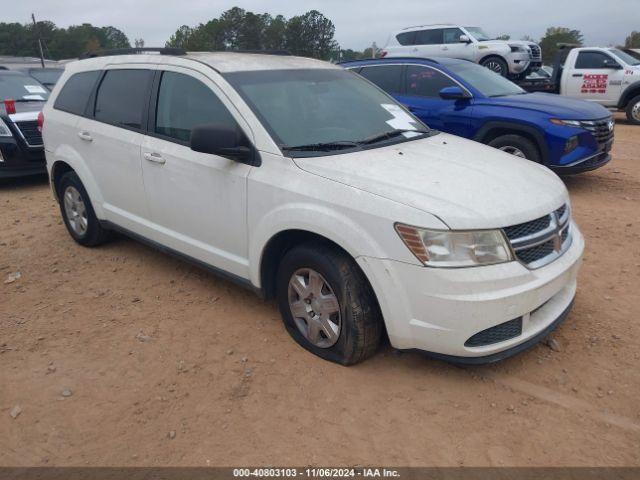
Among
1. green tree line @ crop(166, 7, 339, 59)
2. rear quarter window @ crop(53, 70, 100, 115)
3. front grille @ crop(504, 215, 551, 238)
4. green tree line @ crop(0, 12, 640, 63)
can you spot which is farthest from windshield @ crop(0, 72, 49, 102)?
green tree line @ crop(166, 7, 339, 59)

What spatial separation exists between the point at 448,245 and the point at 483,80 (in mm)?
5538

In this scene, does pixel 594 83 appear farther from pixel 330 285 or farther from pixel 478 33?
pixel 330 285

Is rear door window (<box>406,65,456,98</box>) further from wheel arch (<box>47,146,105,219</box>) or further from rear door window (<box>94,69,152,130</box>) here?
wheel arch (<box>47,146,105,219</box>)

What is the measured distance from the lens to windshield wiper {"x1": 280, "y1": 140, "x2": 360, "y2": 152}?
3.26 metres

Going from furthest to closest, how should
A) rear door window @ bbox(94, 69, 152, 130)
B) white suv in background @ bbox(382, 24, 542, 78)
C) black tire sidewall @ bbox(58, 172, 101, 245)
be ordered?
white suv in background @ bbox(382, 24, 542, 78) < black tire sidewall @ bbox(58, 172, 101, 245) < rear door window @ bbox(94, 69, 152, 130)

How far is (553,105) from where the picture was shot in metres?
6.82

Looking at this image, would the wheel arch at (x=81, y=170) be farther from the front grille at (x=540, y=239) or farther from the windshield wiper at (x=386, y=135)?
the front grille at (x=540, y=239)

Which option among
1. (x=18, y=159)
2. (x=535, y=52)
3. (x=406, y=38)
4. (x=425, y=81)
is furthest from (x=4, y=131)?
(x=535, y=52)

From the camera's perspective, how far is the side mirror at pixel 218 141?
3160 mm

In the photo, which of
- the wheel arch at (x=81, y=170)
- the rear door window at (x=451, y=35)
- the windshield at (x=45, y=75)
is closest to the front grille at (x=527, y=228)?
the wheel arch at (x=81, y=170)

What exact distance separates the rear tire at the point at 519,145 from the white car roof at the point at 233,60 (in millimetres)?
3279

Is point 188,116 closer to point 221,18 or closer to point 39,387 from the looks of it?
point 39,387

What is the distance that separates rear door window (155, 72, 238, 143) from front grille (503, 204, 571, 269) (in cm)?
182

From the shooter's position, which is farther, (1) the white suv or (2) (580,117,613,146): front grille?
(2) (580,117,613,146): front grille
